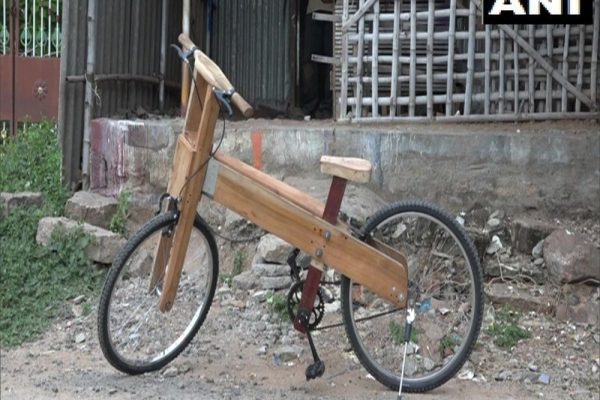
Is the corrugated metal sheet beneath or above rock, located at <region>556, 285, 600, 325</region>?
above

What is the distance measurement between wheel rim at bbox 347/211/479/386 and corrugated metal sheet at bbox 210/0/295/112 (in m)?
5.20

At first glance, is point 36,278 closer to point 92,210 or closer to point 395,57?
point 92,210

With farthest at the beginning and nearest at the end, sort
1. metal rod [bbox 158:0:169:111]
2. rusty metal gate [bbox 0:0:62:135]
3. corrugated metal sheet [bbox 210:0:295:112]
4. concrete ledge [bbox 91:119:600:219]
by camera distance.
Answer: corrugated metal sheet [bbox 210:0:295:112] → rusty metal gate [bbox 0:0:62:135] → metal rod [bbox 158:0:169:111] → concrete ledge [bbox 91:119:600:219]

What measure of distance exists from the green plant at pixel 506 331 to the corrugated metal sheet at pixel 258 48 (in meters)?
5.17

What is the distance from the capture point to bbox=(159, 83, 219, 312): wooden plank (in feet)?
15.6

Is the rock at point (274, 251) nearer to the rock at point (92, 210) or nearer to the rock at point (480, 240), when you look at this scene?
the rock at point (480, 240)

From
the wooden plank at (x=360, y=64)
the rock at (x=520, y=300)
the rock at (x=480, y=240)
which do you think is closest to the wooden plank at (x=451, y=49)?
the wooden plank at (x=360, y=64)

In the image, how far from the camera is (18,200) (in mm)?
7469

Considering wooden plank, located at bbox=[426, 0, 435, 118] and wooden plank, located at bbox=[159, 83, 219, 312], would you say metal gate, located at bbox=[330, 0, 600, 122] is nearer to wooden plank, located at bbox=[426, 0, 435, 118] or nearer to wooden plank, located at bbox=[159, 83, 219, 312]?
wooden plank, located at bbox=[426, 0, 435, 118]

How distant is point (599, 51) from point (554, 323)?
6.92ft

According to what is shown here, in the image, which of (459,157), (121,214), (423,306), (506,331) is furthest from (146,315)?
(459,157)

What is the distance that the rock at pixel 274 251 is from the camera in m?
6.13

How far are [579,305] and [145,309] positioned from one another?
2673 mm

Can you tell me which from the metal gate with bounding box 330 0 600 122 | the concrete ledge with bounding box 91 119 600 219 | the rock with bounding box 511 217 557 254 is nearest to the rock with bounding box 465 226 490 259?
the rock with bounding box 511 217 557 254
